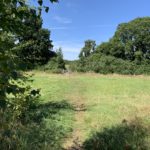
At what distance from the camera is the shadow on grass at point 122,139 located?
788 cm

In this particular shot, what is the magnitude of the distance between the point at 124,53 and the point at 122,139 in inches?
3084

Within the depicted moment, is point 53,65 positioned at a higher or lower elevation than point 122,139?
higher

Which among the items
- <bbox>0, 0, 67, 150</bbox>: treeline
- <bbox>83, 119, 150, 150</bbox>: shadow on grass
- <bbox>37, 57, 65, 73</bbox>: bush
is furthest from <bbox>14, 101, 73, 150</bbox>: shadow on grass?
<bbox>37, 57, 65, 73</bbox>: bush

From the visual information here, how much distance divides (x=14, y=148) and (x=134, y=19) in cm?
8866

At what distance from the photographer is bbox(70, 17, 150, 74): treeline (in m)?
74.8

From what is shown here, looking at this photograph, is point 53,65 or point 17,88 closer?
point 17,88

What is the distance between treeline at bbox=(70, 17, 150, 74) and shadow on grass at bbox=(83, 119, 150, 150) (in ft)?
206

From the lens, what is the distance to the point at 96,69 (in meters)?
72.6

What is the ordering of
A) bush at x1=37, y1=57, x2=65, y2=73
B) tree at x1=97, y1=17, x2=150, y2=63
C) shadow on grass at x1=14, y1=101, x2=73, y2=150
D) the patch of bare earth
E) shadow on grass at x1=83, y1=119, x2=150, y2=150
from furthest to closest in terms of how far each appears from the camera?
1. tree at x1=97, y1=17, x2=150, y2=63
2. bush at x1=37, y1=57, x2=65, y2=73
3. the patch of bare earth
4. shadow on grass at x1=83, y1=119, x2=150, y2=150
5. shadow on grass at x1=14, y1=101, x2=73, y2=150

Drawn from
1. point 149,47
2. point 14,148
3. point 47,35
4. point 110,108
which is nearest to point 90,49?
point 149,47

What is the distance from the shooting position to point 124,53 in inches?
3376

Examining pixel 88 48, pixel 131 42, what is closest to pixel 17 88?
pixel 131 42

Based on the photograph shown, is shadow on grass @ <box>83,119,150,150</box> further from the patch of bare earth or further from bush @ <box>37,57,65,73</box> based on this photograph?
bush @ <box>37,57,65,73</box>

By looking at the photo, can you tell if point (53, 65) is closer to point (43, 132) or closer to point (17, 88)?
point (43, 132)
